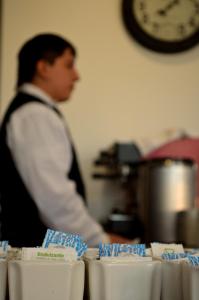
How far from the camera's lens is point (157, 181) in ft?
5.05

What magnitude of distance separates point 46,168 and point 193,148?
829 millimetres

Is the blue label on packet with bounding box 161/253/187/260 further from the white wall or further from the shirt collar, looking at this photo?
the white wall

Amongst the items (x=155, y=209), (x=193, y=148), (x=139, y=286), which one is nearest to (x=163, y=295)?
(x=139, y=286)

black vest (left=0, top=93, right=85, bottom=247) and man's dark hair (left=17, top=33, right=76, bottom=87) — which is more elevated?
man's dark hair (left=17, top=33, right=76, bottom=87)

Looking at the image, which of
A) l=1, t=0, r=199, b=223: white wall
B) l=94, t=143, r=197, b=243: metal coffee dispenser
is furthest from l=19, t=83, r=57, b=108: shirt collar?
l=1, t=0, r=199, b=223: white wall

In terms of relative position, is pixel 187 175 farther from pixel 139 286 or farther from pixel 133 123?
pixel 139 286

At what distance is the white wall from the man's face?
563mm

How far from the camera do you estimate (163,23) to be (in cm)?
230

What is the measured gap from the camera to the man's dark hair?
1.67m

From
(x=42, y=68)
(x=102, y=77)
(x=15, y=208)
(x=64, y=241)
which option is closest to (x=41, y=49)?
(x=42, y=68)

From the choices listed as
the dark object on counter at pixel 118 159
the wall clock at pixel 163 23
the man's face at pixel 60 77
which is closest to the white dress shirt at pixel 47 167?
the man's face at pixel 60 77

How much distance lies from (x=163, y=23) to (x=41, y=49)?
0.81m

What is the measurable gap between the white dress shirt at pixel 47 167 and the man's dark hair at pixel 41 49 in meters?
0.18

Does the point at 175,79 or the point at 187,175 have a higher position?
the point at 175,79
